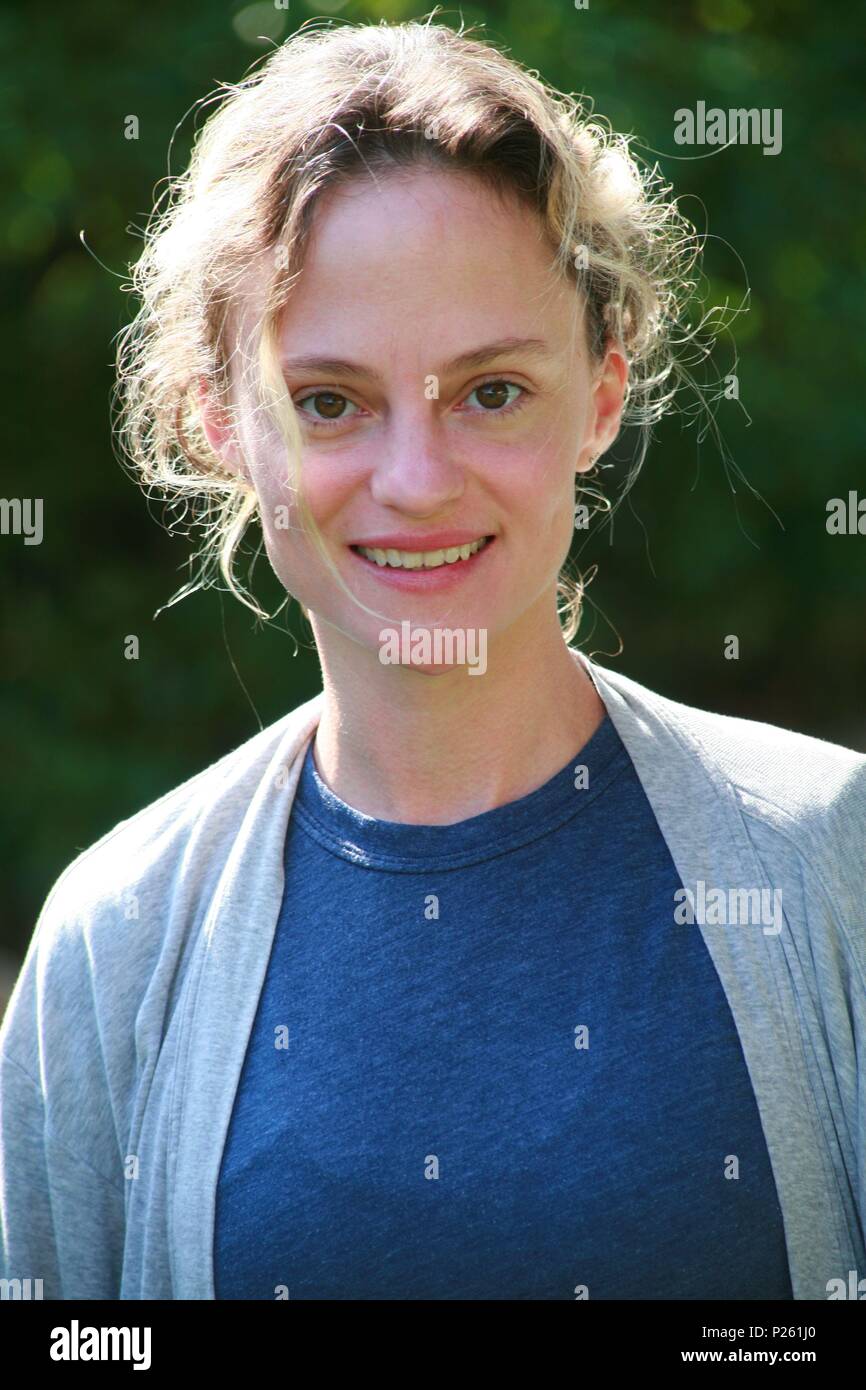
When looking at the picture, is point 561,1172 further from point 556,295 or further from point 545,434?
point 556,295

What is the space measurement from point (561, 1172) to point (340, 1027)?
0.86 feet

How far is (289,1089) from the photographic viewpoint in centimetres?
157

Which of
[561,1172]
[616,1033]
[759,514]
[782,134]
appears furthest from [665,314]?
[759,514]

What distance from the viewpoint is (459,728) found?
66.4 inches

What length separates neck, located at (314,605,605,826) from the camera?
1668 mm

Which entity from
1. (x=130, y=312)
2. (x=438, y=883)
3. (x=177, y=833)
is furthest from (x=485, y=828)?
(x=130, y=312)

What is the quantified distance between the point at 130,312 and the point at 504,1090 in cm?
316

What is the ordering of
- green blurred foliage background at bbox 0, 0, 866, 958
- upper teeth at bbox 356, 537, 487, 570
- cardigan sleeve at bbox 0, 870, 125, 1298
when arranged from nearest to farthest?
upper teeth at bbox 356, 537, 487, 570 → cardigan sleeve at bbox 0, 870, 125, 1298 → green blurred foliage background at bbox 0, 0, 866, 958

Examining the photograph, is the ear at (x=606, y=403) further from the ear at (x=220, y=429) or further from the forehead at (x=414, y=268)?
the ear at (x=220, y=429)

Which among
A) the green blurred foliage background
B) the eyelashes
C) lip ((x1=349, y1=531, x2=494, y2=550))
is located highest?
the green blurred foliage background

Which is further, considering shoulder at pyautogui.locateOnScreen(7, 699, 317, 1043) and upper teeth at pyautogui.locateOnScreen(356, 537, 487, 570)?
shoulder at pyautogui.locateOnScreen(7, 699, 317, 1043)

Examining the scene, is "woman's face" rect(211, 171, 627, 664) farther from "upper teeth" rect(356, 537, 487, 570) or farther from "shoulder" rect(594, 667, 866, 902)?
"shoulder" rect(594, 667, 866, 902)

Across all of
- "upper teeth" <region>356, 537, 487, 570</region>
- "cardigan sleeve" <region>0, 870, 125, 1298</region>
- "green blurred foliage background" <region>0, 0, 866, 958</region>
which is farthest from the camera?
"green blurred foliage background" <region>0, 0, 866, 958</region>

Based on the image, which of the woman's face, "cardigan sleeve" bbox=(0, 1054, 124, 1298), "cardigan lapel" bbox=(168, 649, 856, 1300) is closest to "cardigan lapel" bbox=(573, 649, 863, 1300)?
"cardigan lapel" bbox=(168, 649, 856, 1300)
